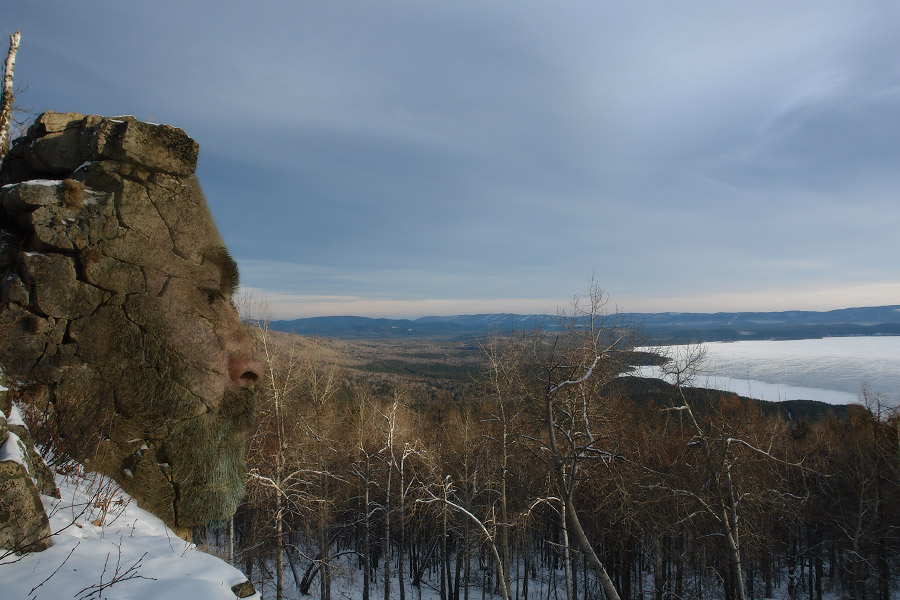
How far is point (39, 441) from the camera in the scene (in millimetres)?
5328

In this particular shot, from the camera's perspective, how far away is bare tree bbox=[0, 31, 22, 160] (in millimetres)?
7430

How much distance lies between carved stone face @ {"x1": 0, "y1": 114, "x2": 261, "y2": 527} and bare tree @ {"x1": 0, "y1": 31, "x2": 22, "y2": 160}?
413 mm

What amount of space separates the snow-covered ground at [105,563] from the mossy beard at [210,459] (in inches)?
41.4

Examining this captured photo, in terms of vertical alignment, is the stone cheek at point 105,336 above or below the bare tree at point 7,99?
below

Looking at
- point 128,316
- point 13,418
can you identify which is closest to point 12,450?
point 13,418

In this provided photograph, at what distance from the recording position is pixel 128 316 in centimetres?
651

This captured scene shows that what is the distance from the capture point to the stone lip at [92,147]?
6742 millimetres

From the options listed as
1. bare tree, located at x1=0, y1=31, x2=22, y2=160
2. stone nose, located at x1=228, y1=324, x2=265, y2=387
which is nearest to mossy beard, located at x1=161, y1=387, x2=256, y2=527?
stone nose, located at x1=228, y1=324, x2=265, y2=387

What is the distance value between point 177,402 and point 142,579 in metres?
3.28

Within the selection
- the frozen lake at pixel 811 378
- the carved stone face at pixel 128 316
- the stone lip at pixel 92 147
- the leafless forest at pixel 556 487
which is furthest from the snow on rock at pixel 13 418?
the frozen lake at pixel 811 378

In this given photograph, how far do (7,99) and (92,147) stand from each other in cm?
254

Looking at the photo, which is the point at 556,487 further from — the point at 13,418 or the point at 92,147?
the point at 92,147

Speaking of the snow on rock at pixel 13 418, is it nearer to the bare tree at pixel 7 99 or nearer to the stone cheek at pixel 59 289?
the stone cheek at pixel 59 289

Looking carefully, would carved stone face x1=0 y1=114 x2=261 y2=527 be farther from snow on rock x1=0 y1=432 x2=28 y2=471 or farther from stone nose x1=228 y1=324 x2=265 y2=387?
snow on rock x1=0 y1=432 x2=28 y2=471
